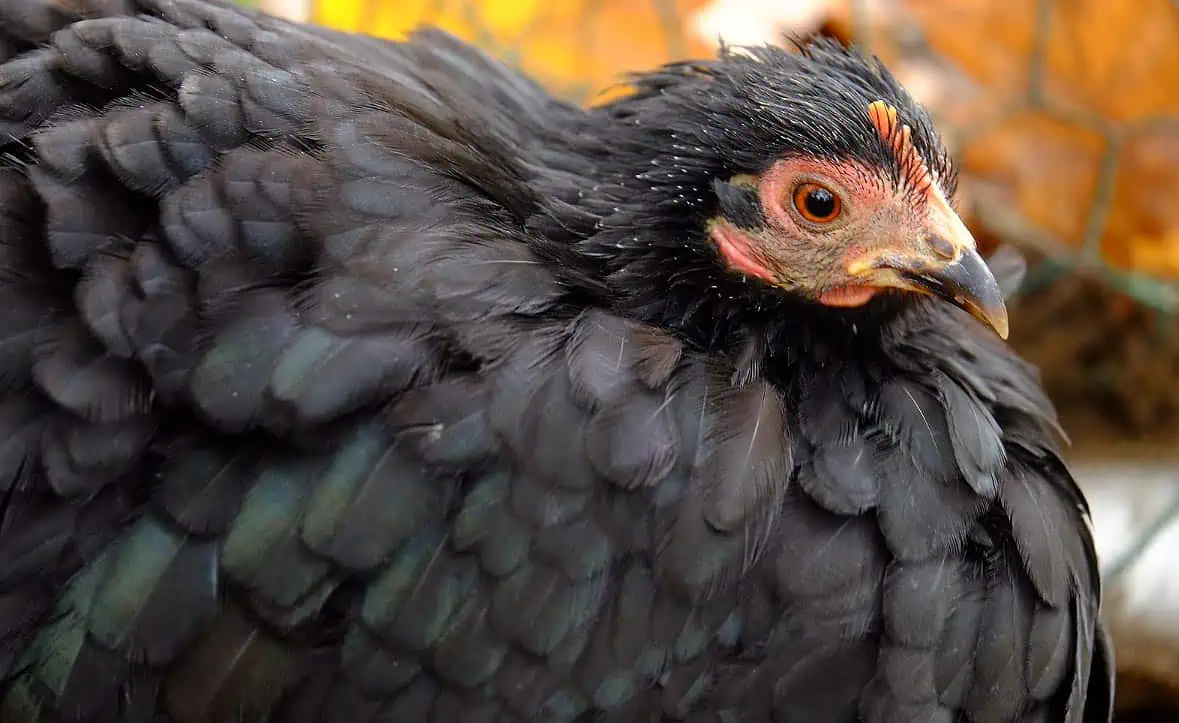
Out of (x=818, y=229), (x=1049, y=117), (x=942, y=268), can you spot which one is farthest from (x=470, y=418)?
(x=1049, y=117)

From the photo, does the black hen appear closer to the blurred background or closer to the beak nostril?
the beak nostril

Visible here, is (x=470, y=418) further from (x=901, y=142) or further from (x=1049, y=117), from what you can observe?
(x=1049, y=117)

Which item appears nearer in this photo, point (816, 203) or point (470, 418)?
point (470, 418)

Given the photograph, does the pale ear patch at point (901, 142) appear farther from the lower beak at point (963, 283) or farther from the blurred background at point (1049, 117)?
the blurred background at point (1049, 117)

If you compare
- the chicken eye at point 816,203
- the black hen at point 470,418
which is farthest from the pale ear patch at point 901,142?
the chicken eye at point 816,203

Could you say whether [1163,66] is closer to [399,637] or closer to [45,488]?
[399,637]

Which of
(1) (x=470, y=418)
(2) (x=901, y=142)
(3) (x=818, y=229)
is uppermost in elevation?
(2) (x=901, y=142)
